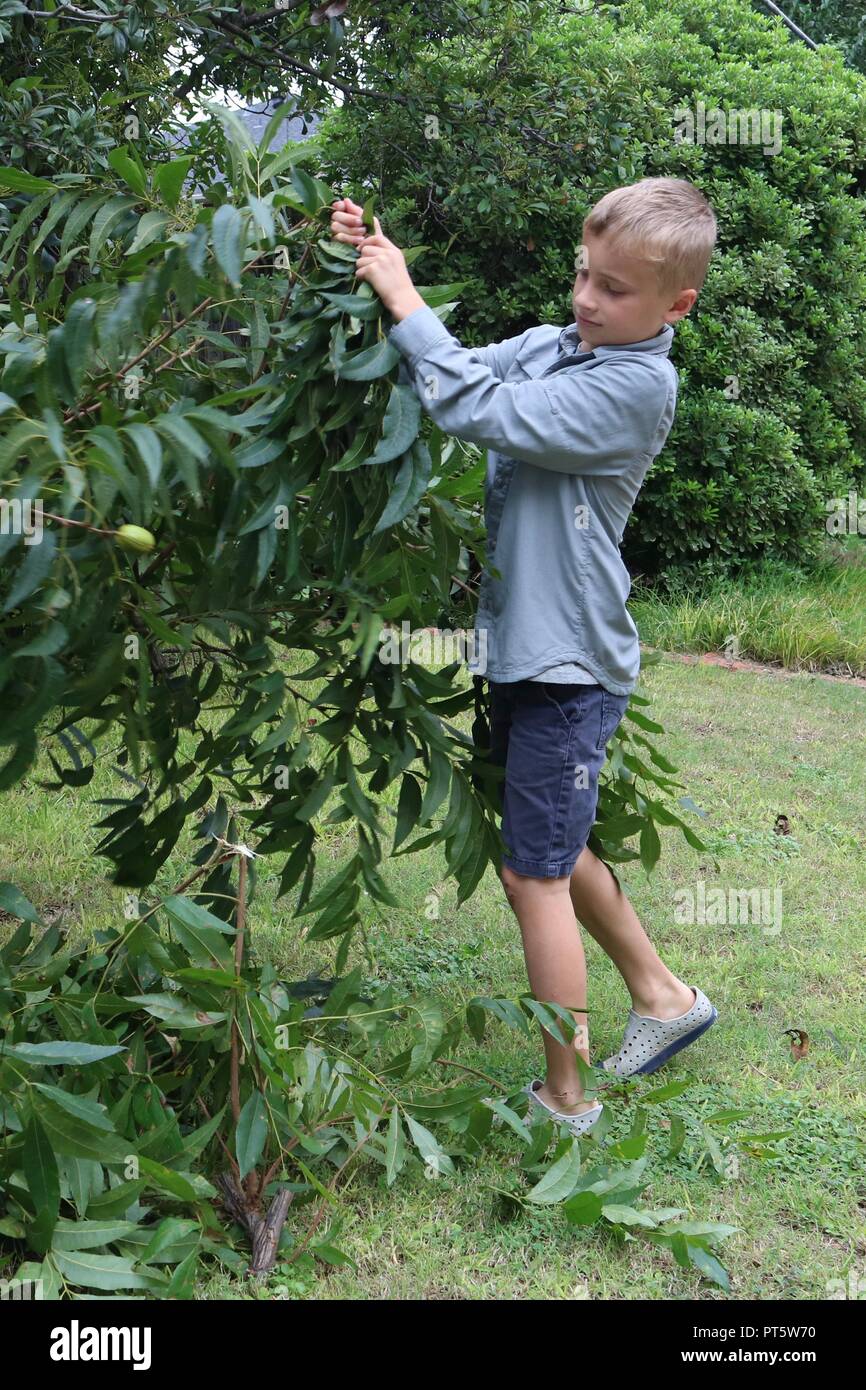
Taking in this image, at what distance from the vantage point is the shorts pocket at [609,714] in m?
2.72

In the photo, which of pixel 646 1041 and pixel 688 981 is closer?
pixel 646 1041

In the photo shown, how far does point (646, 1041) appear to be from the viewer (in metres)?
3.15

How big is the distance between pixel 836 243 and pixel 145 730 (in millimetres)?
6951

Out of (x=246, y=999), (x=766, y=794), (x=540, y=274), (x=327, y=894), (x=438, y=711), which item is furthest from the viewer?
(x=540, y=274)

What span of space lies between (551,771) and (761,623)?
16.6 feet

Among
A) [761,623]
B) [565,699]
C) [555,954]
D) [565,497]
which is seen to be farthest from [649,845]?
[761,623]

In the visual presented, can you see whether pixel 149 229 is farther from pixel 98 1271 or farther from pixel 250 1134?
pixel 98 1271

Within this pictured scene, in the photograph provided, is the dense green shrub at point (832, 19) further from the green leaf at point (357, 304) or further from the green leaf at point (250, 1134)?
the green leaf at point (250, 1134)

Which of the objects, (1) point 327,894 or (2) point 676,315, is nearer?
(1) point 327,894

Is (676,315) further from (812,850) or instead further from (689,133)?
(689,133)

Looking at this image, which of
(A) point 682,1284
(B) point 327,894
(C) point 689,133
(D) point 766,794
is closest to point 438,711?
(B) point 327,894

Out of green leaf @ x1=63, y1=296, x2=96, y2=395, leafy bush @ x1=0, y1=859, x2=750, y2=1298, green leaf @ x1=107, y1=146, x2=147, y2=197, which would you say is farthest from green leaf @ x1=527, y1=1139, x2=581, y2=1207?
green leaf @ x1=107, y1=146, x2=147, y2=197

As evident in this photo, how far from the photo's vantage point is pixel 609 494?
2.70 meters

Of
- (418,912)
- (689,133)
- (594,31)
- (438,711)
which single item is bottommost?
(418,912)
